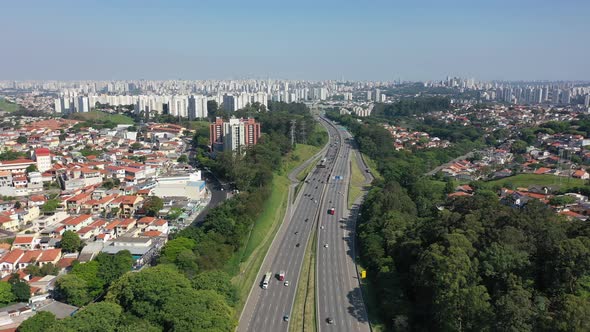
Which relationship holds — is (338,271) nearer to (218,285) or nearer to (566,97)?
(218,285)

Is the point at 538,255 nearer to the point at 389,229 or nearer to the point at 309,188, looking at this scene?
the point at 389,229

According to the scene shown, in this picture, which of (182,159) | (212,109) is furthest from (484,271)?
(212,109)

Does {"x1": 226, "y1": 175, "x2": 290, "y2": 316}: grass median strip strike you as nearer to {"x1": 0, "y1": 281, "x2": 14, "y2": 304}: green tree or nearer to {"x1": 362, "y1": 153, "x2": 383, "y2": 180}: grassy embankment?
{"x1": 0, "y1": 281, "x2": 14, "y2": 304}: green tree

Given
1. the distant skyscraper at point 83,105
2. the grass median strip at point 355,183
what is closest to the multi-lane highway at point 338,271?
the grass median strip at point 355,183

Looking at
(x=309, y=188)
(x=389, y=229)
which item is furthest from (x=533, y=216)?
(x=309, y=188)

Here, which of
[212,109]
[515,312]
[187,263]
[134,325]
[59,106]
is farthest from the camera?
[59,106]

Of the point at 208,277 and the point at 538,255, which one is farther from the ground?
the point at 538,255

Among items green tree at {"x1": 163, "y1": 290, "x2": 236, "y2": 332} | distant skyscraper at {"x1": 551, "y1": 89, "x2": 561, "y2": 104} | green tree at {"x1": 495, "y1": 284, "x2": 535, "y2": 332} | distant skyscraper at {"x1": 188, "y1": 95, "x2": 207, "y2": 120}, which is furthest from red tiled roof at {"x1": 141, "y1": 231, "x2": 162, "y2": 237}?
distant skyscraper at {"x1": 551, "y1": 89, "x2": 561, "y2": 104}

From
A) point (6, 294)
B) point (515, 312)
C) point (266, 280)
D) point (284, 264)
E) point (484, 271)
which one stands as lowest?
point (284, 264)
